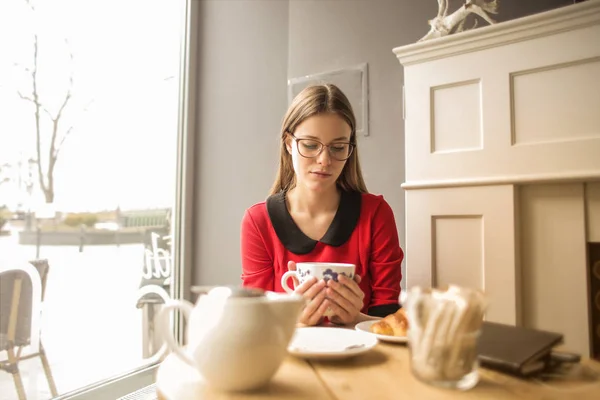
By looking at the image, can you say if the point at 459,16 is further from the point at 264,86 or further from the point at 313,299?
the point at 313,299

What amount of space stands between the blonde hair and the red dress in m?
0.10

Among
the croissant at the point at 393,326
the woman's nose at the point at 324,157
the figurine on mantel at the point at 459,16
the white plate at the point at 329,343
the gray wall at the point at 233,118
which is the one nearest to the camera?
the white plate at the point at 329,343

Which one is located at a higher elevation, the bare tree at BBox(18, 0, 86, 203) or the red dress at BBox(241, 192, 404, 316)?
the bare tree at BBox(18, 0, 86, 203)

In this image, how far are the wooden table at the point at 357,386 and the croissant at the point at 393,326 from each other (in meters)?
0.11

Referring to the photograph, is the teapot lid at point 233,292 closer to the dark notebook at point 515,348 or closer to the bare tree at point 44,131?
the dark notebook at point 515,348

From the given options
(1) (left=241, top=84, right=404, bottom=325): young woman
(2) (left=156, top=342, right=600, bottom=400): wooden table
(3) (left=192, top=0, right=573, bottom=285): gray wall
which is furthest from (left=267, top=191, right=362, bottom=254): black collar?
(2) (left=156, top=342, right=600, bottom=400): wooden table

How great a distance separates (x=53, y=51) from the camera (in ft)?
5.86

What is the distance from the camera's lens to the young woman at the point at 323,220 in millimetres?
1230

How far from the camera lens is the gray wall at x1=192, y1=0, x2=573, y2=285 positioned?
1843 millimetres

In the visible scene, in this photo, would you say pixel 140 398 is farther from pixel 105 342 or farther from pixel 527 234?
pixel 527 234

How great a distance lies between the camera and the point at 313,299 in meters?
0.83

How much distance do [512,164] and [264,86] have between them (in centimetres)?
136

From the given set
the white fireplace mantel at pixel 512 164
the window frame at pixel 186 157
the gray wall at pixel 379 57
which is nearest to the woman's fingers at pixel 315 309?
the white fireplace mantel at pixel 512 164

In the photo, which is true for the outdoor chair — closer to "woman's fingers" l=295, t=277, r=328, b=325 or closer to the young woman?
the young woman
